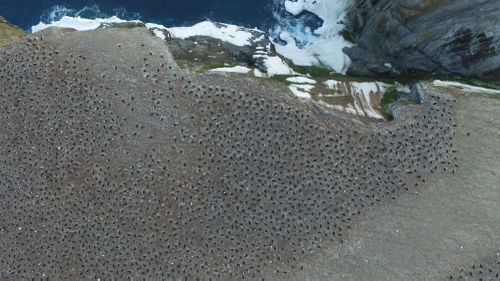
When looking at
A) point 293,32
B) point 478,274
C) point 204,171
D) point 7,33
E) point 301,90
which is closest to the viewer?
point 478,274

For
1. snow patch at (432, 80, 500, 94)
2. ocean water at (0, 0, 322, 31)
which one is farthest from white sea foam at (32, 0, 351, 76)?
snow patch at (432, 80, 500, 94)

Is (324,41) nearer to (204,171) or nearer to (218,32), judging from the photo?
(218,32)

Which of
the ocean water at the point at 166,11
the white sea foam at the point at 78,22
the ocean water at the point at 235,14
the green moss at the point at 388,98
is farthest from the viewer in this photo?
the ocean water at the point at 166,11

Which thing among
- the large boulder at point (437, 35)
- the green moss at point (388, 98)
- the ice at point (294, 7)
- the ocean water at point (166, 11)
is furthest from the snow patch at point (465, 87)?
the ice at point (294, 7)

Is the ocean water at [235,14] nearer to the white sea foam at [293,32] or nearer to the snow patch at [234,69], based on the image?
the white sea foam at [293,32]

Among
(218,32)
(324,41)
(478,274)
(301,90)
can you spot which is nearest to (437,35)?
(301,90)

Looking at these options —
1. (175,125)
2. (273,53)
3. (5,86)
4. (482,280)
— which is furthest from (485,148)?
(5,86)

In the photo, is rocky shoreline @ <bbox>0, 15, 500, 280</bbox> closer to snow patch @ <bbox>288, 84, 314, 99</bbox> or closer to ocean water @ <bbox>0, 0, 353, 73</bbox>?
snow patch @ <bbox>288, 84, 314, 99</bbox>
